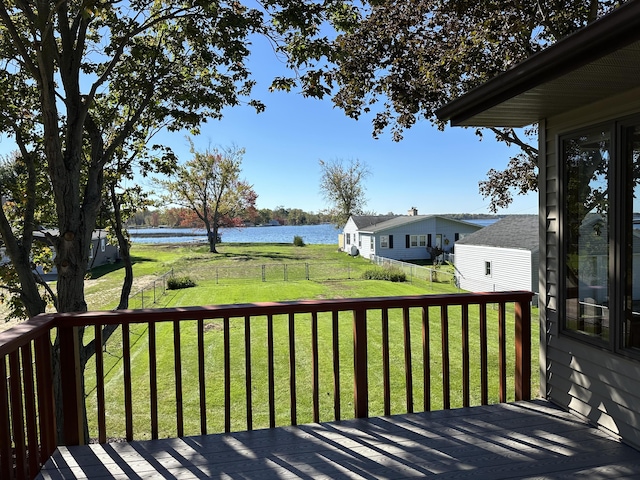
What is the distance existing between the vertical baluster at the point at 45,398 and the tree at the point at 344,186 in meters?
41.2

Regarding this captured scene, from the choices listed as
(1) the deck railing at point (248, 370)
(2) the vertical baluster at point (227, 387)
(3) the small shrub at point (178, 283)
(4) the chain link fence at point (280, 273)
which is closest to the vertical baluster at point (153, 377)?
(1) the deck railing at point (248, 370)

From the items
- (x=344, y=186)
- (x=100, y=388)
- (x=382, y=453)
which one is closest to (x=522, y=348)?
(x=382, y=453)

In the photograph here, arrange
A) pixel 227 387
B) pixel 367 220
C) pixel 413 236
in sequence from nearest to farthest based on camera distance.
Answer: pixel 227 387, pixel 413 236, pixel 367 220

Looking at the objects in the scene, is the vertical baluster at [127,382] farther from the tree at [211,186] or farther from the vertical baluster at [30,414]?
the tree at [211,186]

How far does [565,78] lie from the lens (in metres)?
2.33

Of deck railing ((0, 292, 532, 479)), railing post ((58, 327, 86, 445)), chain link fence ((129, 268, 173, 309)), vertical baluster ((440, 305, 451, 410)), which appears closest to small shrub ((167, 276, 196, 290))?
chain link fence ((129, 268, 173, 309))

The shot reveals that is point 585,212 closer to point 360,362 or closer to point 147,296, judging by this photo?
point 360,362

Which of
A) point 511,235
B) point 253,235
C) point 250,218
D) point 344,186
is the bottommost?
point 253,235

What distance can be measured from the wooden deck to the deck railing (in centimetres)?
16

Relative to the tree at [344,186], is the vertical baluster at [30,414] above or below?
below

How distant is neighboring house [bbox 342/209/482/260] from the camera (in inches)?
1182

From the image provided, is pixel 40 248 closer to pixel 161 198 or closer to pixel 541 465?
pixel 541 465

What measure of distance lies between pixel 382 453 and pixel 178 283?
729 inches

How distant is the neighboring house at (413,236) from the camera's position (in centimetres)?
3003
